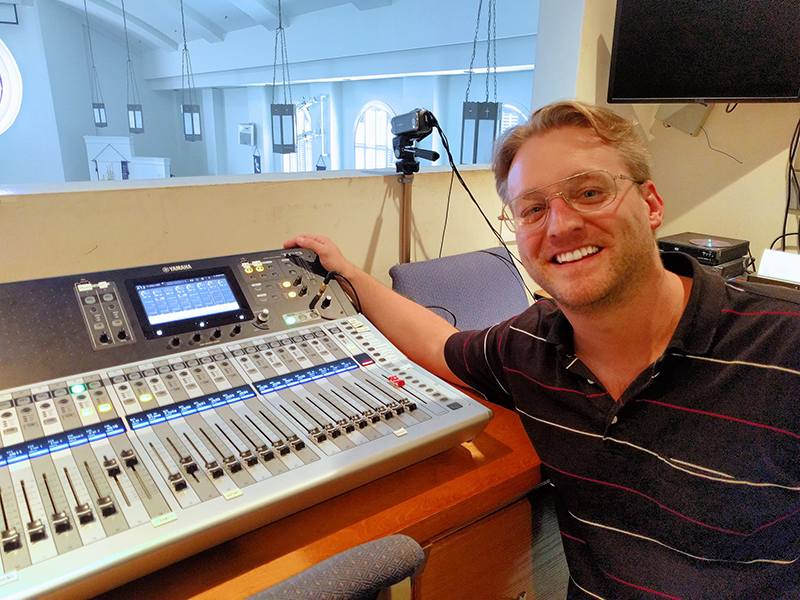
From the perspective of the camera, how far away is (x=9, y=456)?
658 mm

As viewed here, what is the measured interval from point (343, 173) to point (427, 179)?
277mm

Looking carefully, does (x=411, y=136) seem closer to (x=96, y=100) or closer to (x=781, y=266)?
(x=781, y=266)

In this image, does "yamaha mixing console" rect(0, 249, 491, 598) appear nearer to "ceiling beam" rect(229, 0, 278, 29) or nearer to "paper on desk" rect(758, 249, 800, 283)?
"paper on desk" rect(758, 249, 800, 283)

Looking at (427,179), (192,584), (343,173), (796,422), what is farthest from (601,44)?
(192,584)

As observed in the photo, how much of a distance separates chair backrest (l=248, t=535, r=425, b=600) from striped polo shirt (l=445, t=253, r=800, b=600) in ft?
1.62

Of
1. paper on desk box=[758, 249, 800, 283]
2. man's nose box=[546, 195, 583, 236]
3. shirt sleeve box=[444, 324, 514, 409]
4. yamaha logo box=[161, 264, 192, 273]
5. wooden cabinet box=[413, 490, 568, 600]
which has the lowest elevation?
wooden cabinet box=[413, 490, 568, 600]

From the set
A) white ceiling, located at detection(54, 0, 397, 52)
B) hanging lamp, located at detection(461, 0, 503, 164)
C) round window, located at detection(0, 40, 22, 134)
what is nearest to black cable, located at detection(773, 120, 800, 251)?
hanging lamp, located at detection(461, 0, 503, 164)

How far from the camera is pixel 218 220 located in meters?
1.25

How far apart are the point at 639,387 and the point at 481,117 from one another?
6.54 feet

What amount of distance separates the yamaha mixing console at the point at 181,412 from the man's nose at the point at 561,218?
318 millimetres

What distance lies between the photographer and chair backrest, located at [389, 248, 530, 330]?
1.43 m

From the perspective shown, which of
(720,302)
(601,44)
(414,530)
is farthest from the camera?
(601,44)

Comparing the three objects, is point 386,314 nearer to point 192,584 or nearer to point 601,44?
point 192,584

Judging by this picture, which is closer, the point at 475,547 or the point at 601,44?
the point at 475,547
